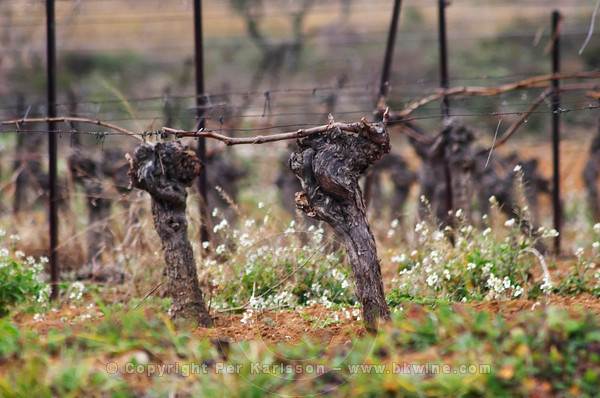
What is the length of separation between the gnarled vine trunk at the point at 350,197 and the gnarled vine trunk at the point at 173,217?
940mm

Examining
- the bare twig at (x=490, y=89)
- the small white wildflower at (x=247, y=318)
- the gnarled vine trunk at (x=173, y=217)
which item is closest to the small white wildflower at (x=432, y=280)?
the small white wildflower at (x=247, y=318)

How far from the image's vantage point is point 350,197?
447cm

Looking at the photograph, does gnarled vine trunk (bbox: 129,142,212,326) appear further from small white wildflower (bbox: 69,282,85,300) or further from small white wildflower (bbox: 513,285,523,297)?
small white wildflower (bbox: 513,285,523,297)

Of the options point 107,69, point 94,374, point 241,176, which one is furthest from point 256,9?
point 94,374

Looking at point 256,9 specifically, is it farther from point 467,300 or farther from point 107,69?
point 467,300

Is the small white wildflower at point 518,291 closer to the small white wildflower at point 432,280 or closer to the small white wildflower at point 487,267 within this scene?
the small white wildflower at point 487,267

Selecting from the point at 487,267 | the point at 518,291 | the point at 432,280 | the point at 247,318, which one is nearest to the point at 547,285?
the point at 518,291

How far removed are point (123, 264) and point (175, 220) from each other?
1917 mm

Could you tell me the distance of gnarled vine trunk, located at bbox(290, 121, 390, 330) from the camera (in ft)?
14.6

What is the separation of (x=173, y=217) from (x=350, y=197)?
129 cm

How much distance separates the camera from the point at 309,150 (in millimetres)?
4543

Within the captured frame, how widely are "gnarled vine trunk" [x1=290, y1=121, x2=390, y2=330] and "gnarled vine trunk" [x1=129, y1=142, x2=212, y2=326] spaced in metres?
0.94

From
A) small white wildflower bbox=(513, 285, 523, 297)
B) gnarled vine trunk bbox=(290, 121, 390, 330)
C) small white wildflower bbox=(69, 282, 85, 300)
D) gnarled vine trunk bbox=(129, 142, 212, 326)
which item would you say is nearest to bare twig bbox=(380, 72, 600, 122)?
small white wildflower bbox=(513, 285, 523, 297)

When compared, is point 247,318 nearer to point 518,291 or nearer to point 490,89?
point 518,291
